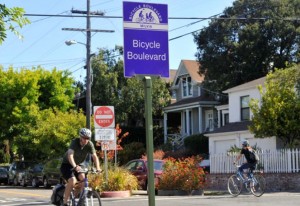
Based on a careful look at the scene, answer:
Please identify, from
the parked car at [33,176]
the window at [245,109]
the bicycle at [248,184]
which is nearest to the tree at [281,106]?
the bicycle at [248,184]

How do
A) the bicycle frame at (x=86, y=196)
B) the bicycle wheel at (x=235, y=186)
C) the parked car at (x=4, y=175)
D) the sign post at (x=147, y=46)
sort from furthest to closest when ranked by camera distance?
the parked car at (x=4, y=175) → the bicycle wheel at (x=235, y=186) → the bicycle frame at (x=86, y=196) → the sign post at (x=147, y=46)

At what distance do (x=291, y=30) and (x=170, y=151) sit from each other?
41.9 feet

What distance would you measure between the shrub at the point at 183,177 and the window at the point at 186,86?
1143 inches

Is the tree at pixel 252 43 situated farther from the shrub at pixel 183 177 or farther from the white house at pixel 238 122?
the shrub at pixel 183 177

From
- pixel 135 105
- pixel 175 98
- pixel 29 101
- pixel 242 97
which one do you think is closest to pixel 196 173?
pixel 242 97

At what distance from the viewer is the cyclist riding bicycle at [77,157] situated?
10.5 metres

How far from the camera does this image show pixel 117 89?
159 feet

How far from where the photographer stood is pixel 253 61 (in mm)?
41656

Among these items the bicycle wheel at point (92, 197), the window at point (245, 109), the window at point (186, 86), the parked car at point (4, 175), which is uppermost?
the window at point (186, 86)

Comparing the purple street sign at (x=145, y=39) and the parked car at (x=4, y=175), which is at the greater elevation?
the purple street sign at (x=145, y=39)

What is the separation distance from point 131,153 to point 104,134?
22886 mm

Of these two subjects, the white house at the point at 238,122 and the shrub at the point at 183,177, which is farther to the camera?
the white house at the point at 238,122

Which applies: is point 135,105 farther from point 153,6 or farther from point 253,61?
point 153,6

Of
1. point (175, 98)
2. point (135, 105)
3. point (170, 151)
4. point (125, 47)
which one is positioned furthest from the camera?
point (175, 98)
